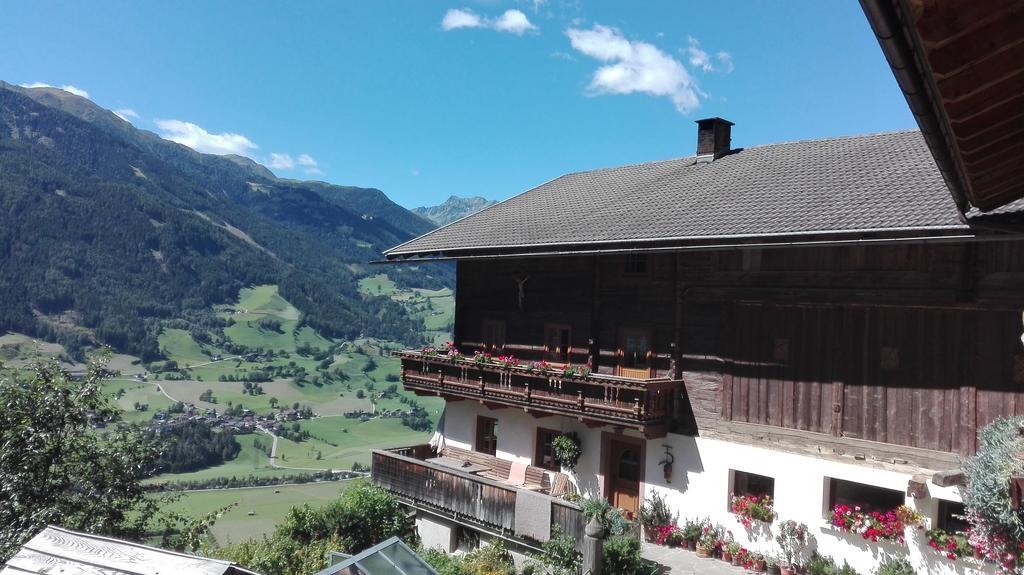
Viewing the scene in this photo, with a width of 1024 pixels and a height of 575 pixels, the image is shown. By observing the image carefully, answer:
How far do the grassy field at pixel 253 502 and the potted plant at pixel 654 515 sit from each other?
5788cm

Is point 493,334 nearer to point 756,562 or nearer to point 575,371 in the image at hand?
point 575,371

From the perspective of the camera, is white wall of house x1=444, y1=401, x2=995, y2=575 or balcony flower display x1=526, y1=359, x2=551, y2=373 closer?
white wall of house x1=444, y1=401, x2=995, y2=575

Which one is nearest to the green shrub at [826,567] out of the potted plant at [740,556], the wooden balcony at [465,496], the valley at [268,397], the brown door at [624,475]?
the potted plant at [740,556]

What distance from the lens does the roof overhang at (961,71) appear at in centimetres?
241

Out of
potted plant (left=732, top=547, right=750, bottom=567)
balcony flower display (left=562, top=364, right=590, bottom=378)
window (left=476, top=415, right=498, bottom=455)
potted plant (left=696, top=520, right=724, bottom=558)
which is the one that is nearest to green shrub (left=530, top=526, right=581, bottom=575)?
potted plant (left=696, top=520, right=724, bottom=558)

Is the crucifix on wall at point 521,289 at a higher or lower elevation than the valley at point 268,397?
higher

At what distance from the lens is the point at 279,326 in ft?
647

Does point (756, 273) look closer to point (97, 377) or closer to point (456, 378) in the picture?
point (456, 378)

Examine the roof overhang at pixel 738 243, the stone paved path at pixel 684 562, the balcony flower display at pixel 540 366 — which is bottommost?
the stone paved path at pixel 684 562

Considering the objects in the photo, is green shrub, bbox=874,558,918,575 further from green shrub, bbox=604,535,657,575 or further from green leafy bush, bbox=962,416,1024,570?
green shrub, bbox=604,535,657,575

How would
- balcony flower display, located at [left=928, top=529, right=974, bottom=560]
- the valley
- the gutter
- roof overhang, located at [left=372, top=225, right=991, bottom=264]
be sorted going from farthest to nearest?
the valley < balcony flower display, located at [left=928, top=529, right=974, bottom=560] < roof overhang, located at [left=372, top=225, right=991, bottom=264] < the gutter

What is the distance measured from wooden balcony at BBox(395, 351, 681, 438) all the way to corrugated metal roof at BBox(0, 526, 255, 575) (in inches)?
393

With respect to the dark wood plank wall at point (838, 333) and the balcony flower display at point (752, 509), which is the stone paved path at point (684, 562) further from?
the dark wood plank wall at point (838, 333)

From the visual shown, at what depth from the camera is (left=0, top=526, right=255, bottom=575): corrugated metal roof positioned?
222 inches
